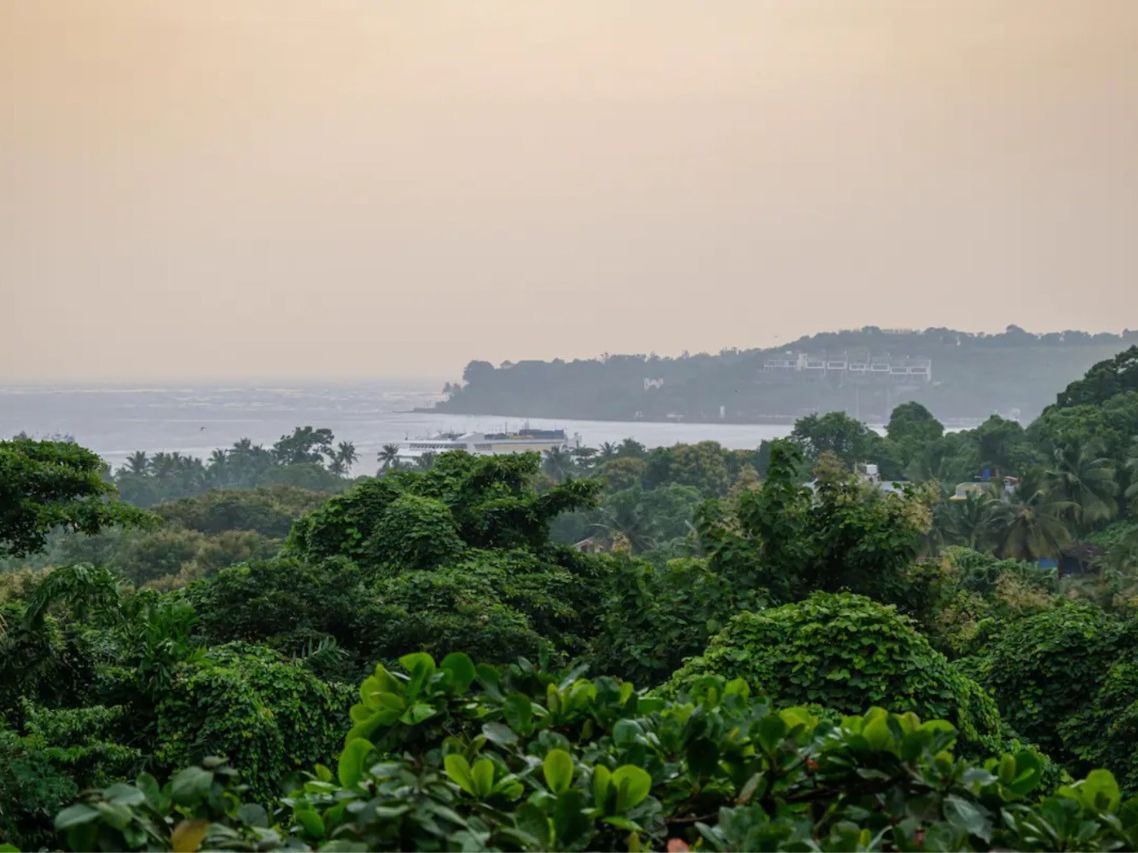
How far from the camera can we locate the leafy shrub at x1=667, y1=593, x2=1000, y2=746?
22.1 ft

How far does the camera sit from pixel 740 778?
1892 mm

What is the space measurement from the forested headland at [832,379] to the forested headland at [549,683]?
9563cm

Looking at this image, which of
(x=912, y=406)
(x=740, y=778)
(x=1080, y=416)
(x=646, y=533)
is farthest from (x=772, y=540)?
(x=912, y=406)

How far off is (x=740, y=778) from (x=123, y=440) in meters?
118

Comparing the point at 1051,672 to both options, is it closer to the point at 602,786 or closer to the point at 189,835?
the point at 602,786

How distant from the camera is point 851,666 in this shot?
6859 mm

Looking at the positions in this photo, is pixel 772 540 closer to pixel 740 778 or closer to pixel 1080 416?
pixel 740 778

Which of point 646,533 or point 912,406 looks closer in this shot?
point 646,533

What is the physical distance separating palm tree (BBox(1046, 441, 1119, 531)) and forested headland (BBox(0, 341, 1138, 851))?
6.32 m

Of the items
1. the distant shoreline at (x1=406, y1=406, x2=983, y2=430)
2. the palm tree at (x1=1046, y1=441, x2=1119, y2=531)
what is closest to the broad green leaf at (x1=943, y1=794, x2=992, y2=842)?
the palm tree at (x1=1046, y1=441, x2=1119, y2=531)

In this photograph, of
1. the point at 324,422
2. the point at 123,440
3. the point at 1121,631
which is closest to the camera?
the point at 1121,631

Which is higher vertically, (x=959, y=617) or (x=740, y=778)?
(x=740, y=778)

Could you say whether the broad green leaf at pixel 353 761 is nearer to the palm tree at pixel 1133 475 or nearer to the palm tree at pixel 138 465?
the palm tree at pixel 1133 475

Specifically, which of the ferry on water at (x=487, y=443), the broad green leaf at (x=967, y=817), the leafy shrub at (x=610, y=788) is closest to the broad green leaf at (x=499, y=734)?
the leafy shrub at (x=610, y=788)
